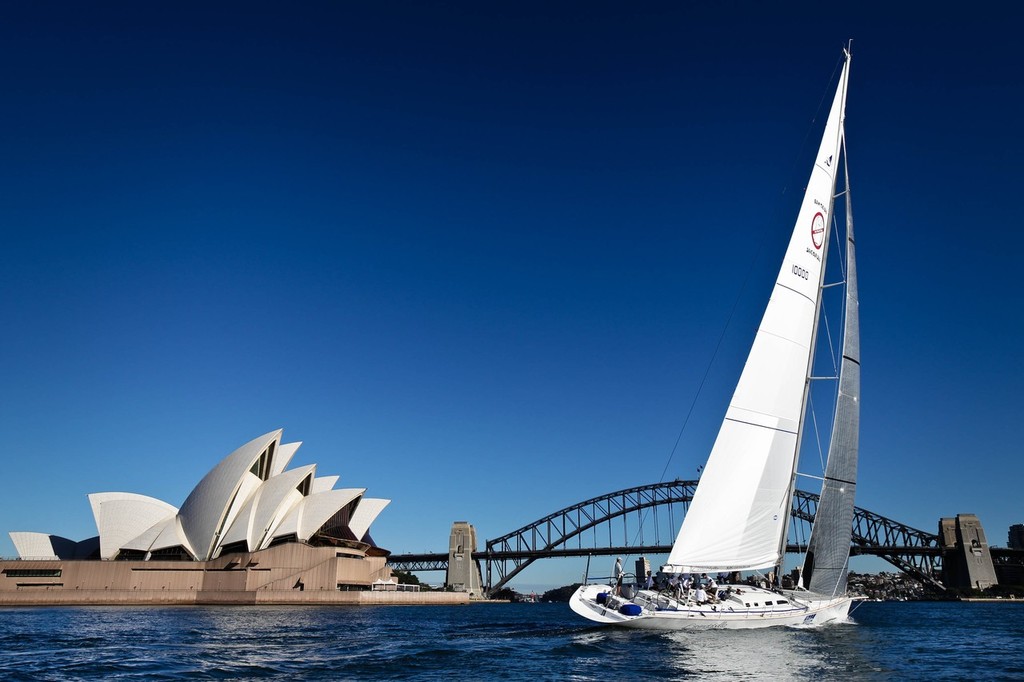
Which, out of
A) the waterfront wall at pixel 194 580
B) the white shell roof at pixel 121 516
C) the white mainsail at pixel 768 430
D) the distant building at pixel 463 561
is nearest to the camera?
the white mainsail at pixel 768 430

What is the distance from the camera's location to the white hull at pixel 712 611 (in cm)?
2625

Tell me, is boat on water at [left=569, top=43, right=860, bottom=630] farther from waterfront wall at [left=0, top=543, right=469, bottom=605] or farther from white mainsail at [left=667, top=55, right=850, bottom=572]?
waterfront wall at [left=0, top=543, right=469, bottom=605]

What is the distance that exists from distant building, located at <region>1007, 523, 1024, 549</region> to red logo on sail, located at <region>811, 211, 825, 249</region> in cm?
16142

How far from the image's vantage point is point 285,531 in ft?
279

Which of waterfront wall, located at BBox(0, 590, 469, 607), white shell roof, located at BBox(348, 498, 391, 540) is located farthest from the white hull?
white shell roof, located at BBox(348, 498, 391, 540)

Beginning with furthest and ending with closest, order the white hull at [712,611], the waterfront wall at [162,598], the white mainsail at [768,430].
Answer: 1. the waterfront wall at [162,598]
2. the white mainsail at [768,430]
3. the white hull at [712,611]

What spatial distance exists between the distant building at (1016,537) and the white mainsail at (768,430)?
531ft

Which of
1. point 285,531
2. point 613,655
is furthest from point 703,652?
point 285,531

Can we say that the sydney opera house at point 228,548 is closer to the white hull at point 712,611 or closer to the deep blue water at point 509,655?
the deep blue water at point 509,655

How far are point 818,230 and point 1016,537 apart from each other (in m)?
165

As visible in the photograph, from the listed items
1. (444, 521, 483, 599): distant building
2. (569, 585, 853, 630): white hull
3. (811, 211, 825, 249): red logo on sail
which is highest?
(811, 211, 825, 249): red logo on sail

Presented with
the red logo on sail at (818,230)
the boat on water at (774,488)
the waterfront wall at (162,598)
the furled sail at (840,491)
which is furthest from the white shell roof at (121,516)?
the red logo on sail at (818,230)

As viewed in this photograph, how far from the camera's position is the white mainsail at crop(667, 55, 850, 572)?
2794cm

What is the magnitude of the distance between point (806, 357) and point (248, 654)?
2401cm
